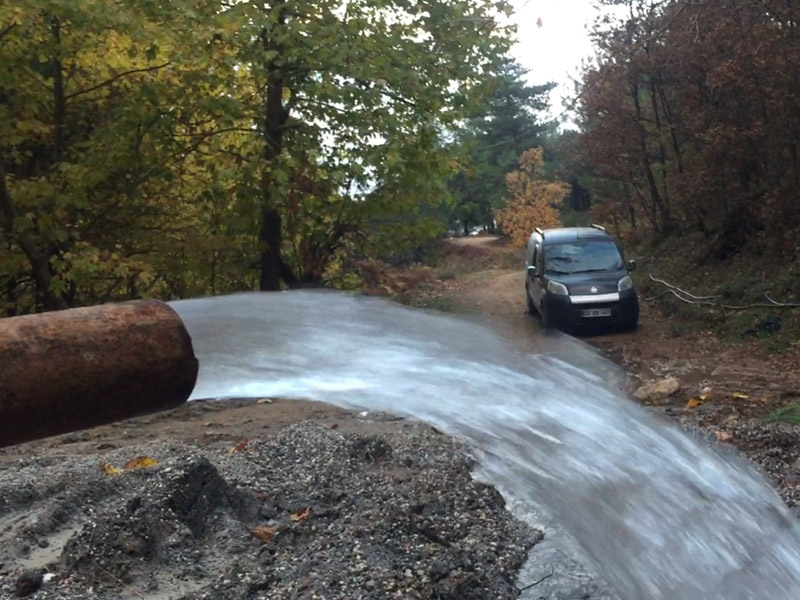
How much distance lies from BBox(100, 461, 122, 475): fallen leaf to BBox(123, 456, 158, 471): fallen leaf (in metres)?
0.07

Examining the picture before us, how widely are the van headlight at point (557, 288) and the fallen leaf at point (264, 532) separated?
12.6 metres

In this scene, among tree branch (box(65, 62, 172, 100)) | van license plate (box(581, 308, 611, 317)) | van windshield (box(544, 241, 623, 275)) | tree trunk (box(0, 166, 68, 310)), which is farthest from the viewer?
van windshield (box(544, 241, 623, 275))

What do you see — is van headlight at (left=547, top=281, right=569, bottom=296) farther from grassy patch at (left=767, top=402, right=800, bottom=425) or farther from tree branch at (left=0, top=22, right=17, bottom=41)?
tree branch at (left=0, top=22, right=17, bottom=41)

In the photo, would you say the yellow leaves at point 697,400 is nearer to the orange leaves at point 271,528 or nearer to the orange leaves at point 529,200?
the orange leaves at point 271,528

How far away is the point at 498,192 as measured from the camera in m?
50.3

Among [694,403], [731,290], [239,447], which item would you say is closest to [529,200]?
[731,290]

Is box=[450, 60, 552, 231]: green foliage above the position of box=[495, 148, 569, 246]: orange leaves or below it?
above

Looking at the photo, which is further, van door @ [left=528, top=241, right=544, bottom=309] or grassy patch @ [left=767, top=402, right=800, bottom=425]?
van door @ [left=528, top=241, right=544, bottom=309]

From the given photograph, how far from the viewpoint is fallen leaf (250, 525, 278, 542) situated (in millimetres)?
4855

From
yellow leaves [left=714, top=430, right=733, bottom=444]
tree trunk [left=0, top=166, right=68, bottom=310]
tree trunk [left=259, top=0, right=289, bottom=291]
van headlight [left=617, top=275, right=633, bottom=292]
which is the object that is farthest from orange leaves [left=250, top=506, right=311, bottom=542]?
van headlight [left=617, top=275, right=633, bottom=292]

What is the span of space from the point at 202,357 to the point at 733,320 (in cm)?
1122

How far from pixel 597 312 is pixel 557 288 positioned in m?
0.85

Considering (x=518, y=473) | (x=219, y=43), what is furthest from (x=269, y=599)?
(x=219, y=43)

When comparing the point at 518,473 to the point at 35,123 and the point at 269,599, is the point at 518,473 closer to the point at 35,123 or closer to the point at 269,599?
the point at 269,599
